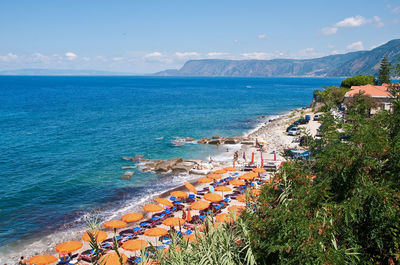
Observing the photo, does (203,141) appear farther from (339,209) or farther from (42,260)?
(339,209)

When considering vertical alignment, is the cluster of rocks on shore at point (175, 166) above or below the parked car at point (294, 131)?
below

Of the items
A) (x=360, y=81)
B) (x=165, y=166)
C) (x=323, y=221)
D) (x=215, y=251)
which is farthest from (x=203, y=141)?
(x=360, y=81)

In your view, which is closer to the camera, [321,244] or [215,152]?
[321,244]

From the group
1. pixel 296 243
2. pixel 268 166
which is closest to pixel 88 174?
pixel 268 166

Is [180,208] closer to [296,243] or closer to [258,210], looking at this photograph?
[258,210]

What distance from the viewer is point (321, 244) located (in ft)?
24.2

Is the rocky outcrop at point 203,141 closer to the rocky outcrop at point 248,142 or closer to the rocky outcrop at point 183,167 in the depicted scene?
the rocky outcrop at point 248,142

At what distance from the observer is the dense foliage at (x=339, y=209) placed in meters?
7.56

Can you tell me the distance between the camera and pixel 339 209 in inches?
347

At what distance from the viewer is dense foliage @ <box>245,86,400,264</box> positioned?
7.56 m

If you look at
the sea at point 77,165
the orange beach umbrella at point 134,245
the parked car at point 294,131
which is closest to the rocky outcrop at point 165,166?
the sea at point 77,165

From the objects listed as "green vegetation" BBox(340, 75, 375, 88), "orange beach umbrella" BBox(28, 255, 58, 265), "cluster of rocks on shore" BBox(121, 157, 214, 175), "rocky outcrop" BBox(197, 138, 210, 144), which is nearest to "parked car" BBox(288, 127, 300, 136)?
"rocky outcrop" BBox(197, 138, 210, 144)

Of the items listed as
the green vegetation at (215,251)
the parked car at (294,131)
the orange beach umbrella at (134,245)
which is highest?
the green vegetation at (215,251)

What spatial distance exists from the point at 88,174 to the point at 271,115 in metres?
52.8
